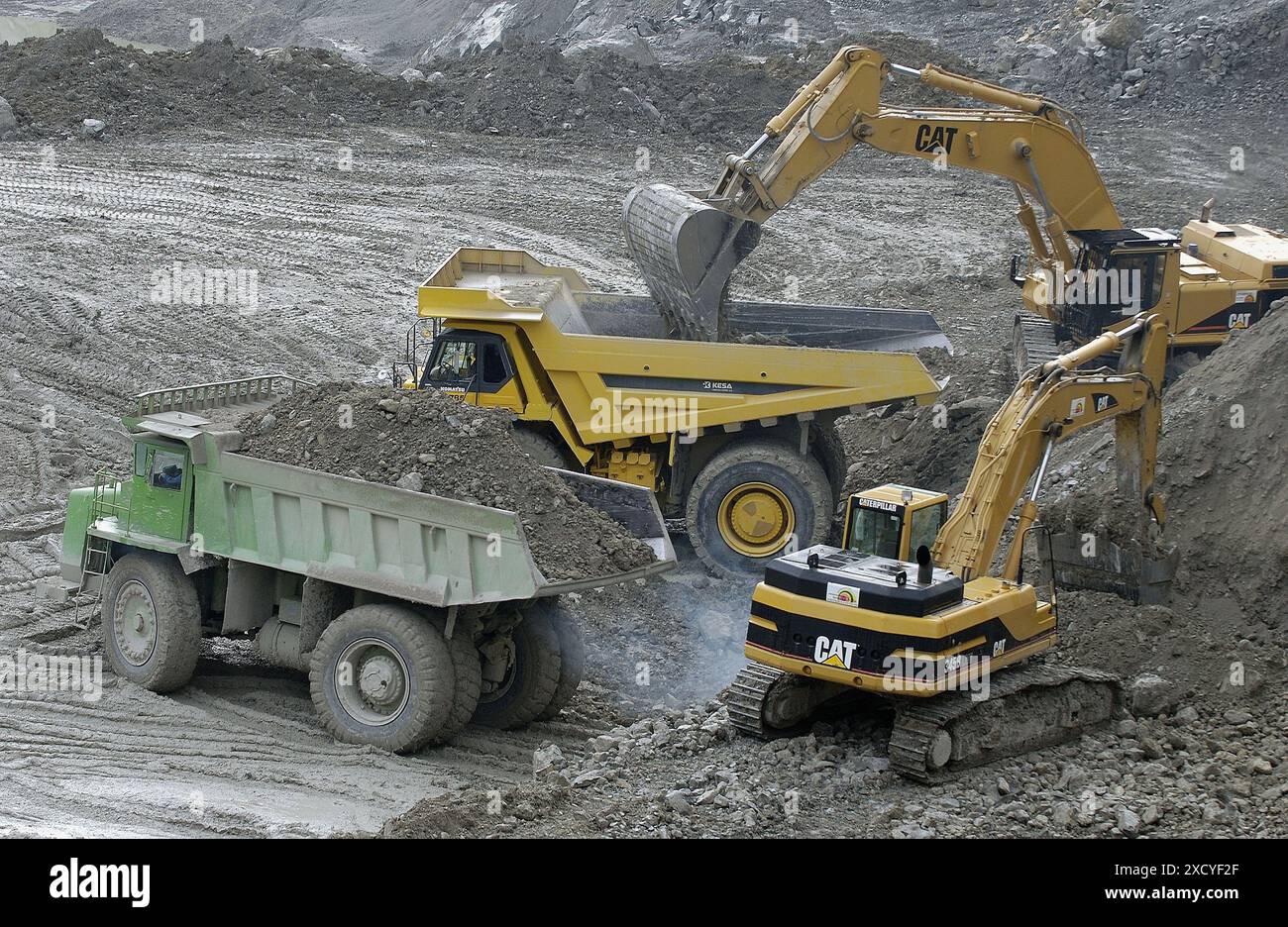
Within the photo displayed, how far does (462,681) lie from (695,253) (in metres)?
4.87

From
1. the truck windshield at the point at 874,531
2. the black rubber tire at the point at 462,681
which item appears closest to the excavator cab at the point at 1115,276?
the truck windshield at the point at 874,531

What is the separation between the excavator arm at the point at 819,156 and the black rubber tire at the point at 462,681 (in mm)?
4494

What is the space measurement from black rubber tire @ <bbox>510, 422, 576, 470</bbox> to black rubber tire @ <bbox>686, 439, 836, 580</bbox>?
3.59ft

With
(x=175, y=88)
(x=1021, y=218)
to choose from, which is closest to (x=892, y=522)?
(x=1021, y=218)

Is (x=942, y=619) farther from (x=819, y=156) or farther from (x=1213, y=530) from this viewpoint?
(x=819, y=156)

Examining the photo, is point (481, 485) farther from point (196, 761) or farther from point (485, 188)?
point (485, 188)

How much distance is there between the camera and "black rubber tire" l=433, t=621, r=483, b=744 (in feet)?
31.6

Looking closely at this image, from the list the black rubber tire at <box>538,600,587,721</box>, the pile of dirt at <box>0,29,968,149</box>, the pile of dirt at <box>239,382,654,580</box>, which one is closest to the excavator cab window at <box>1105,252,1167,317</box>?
the pile of dirt at <box>239,382,654,580</box>

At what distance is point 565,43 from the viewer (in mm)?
35906

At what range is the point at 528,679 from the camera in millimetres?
10141

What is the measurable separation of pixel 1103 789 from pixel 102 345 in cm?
1372

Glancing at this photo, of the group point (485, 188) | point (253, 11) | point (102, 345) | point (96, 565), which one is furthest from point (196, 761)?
point (253, 11)

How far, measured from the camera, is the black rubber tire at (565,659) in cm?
1013

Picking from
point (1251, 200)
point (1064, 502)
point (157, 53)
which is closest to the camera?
point (1064, 502)
